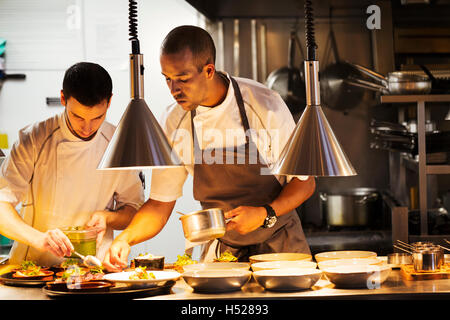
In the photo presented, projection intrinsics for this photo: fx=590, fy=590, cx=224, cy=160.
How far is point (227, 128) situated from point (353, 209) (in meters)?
1.54

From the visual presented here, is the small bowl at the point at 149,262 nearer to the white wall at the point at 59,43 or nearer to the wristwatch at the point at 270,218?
the wristwatch at the point at 270,218

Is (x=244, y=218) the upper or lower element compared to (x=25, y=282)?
upper

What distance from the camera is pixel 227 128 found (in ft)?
9.67

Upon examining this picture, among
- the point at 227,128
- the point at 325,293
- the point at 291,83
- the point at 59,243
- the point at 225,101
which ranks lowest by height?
the point at 325,293

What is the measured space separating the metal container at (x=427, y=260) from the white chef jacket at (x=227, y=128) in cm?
83

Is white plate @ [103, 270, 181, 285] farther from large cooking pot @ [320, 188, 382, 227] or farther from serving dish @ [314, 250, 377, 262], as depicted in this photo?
large cooking pot @ [320, 188, 382, 227]

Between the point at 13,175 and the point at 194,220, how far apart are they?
47.7 inches

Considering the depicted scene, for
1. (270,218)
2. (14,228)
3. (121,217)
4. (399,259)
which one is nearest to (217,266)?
(270,218)

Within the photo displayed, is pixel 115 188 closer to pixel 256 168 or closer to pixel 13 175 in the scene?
pixel 13 175

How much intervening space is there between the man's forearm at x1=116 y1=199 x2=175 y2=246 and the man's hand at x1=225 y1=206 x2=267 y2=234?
45cm

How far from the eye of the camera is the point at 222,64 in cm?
455

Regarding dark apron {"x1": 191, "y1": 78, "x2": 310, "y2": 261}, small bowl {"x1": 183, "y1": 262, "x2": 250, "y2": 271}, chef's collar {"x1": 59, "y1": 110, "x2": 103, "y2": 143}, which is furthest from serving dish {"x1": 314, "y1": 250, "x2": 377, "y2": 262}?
chef's collar {"x1": 59, "y1": 110, "x2": 103, "y2": 143}

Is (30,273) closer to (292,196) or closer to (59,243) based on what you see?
(59,243)

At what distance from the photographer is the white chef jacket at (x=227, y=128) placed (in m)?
2.84
